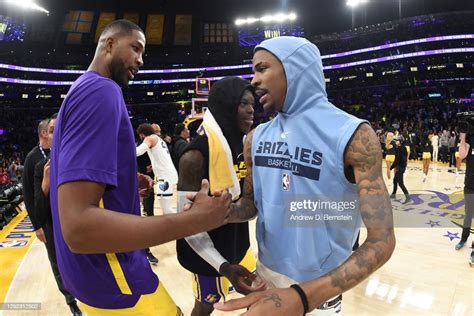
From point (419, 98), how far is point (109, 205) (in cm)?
3549

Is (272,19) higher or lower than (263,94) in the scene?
higher

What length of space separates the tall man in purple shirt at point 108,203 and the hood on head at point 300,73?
22.0 inches

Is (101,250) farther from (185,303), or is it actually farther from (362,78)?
(362,78)

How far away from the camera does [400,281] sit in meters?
4.17

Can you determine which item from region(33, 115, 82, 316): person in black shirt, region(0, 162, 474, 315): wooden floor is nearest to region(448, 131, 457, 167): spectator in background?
region(0, 162, 474, 315): wooden floor

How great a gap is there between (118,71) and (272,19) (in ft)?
120

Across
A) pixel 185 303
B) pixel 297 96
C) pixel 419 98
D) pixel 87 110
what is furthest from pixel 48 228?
pixel 419 98

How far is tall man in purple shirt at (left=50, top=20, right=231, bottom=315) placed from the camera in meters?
0.96

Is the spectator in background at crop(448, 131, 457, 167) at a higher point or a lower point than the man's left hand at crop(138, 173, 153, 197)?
higher

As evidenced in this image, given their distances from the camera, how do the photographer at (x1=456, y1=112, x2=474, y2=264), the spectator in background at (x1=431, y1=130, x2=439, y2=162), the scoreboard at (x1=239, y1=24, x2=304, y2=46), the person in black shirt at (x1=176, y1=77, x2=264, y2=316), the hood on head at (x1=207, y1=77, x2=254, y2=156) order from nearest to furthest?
the person in black shirt at (x1=176, y1=77, x2=264, y2=316)
the hood on head at (x1=207, y1=77, x2=254, y2=156)
the photographer at (x1=456, y1=112, x2=474, y2=264)
the spectator in background at (x1=431, y1=130, x2=439, y2=162)
the scoreboard at (x1=239, y1=24, x2=304, y2=46)

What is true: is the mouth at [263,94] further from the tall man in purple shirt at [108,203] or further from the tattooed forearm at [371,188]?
the tall man in purple shirt at [108,203]

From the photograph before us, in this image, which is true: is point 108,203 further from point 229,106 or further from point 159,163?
point 159,163

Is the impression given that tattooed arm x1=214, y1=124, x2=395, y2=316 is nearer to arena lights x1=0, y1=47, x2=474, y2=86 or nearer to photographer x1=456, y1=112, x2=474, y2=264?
photographer x1=456, y1=112, x2=474, y2=264

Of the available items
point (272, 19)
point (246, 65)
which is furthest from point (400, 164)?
point (246, 65)
